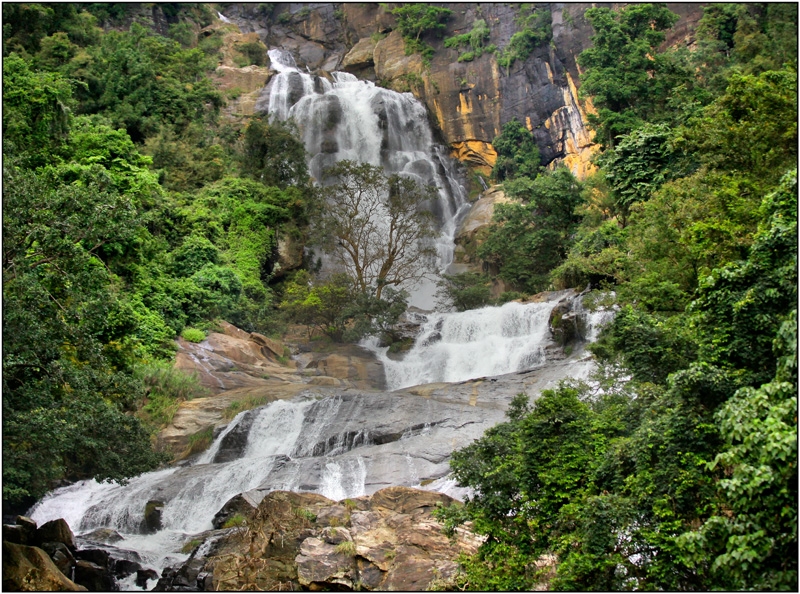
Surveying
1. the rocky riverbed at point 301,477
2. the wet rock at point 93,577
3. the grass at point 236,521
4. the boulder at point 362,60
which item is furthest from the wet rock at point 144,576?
the boulder at point 362,60

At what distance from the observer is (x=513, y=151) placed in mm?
43281

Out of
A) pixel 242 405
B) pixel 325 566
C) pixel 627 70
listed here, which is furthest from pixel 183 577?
pixel 627 70

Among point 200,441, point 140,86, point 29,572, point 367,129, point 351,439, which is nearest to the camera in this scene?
point 29,572

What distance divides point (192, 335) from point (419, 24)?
31376 mm

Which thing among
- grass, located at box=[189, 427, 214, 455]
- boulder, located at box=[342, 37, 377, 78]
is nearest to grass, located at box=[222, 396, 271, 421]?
grass, located at box=[189, 427, 214, 455]

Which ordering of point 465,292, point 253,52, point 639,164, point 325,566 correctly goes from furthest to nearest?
point 253,52 → point 465,292 → point 639,164 → point 325,566

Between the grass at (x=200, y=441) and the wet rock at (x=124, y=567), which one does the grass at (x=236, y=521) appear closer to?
the wet rock at (x=124, y=567)

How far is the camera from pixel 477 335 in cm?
2959

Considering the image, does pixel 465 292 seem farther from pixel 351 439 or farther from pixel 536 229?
pixel 351 439

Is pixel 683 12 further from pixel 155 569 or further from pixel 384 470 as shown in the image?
pixel 155 569

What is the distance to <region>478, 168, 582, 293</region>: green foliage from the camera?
32.7 metres

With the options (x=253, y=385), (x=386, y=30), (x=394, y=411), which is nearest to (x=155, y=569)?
(x=394, y=411)

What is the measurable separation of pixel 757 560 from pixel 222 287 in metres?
23.7

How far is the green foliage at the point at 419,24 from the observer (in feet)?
160
